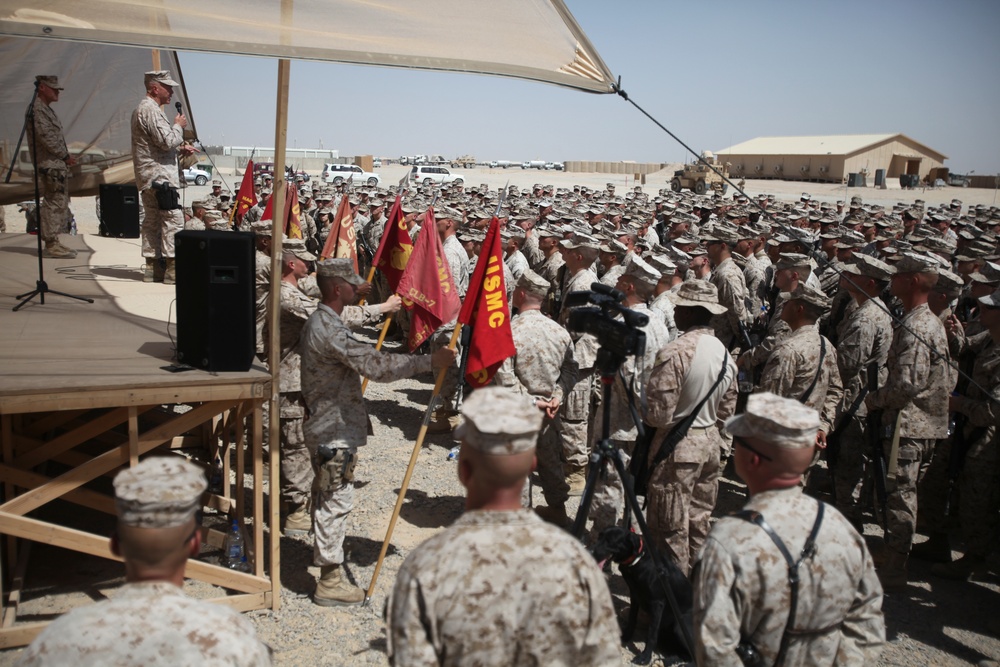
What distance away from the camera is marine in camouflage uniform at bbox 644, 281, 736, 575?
5195mm

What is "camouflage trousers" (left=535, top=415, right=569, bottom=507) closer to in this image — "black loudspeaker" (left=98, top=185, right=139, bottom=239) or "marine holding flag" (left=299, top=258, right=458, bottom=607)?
"marine holding flag" (left=299, top=258, right=458, bottom=607)

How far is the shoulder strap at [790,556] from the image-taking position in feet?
8.98

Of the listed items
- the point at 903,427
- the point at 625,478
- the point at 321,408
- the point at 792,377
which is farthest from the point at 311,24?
the point at 903,427

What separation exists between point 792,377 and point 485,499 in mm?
4480

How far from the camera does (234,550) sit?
5910 millimetres

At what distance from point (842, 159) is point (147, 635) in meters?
70.6

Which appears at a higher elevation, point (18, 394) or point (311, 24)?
→ point (311, 24)

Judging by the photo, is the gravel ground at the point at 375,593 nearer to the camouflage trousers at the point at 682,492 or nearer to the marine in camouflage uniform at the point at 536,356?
the camouflage trousers at the point at 682,492

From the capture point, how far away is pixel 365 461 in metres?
8.31

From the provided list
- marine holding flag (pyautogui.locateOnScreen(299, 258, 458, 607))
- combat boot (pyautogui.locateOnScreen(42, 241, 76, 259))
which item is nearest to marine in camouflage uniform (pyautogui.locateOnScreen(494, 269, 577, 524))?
marine holding flag (pyautogui.locateOnScreen(299, 258, 458, 607))

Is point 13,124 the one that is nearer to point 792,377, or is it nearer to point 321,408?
point 321,408

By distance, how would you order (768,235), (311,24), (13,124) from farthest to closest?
(768,235)
(13,124)
(311,24)

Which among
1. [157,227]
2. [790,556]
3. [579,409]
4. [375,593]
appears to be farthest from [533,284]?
[157,227]

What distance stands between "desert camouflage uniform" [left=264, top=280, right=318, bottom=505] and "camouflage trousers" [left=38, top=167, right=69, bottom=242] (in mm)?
5387
